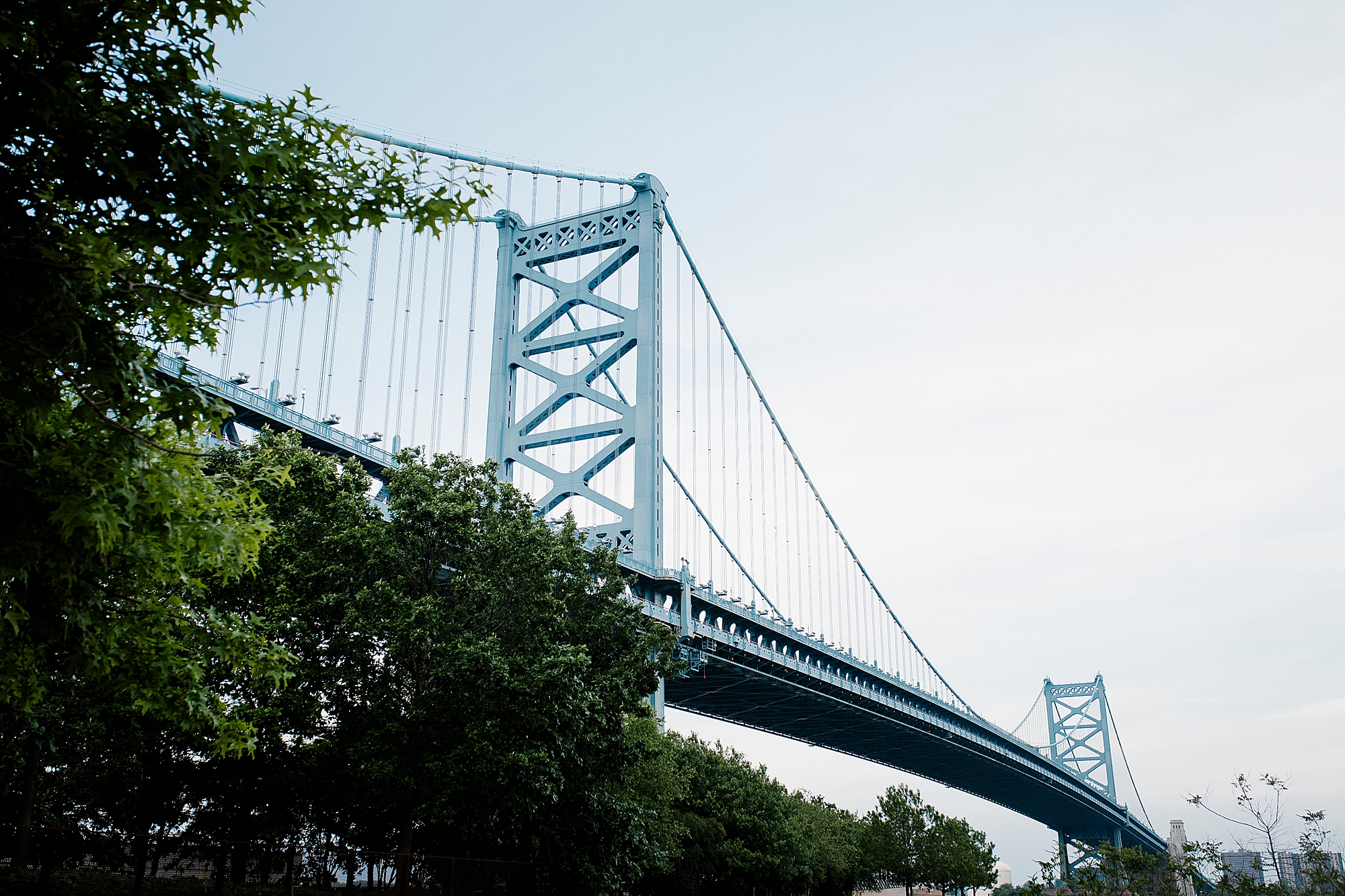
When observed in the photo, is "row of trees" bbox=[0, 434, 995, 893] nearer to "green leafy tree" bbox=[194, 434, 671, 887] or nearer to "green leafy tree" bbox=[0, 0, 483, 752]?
"green leafy tree" bbox=[194, 434, 671, 887]

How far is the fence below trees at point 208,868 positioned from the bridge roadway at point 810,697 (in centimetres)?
871

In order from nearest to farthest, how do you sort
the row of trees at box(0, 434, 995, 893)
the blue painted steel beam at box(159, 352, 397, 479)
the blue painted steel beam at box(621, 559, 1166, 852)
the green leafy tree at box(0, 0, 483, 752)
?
1. the green leafy tree at box(0, 0, 483, 752)
2. the row of trees at box(0, 434, 995, 893)
3. the blue painted steel beam at box(159, 352, 397, 479)
4. the blue painted steel beam at box(621, 559, 1166, 852)

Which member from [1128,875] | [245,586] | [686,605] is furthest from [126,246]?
[686,605]

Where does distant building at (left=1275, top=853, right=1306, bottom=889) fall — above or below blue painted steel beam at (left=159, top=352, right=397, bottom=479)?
below

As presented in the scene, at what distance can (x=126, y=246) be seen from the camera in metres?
8.05

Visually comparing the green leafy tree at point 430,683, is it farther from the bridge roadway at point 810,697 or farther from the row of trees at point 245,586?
the bridge roadway at point 810,697

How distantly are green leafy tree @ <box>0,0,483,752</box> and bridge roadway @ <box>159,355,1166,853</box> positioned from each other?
1859 millimetres

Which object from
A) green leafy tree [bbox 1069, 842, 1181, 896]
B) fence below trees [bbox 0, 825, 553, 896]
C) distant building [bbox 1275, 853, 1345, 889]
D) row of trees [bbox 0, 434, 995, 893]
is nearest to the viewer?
fence below trees [bbox 0, 825, 553, 896]

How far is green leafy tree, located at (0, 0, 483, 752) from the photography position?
7.35 meters

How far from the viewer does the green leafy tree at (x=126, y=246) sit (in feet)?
24.1

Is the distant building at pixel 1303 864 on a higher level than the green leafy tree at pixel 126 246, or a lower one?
lower

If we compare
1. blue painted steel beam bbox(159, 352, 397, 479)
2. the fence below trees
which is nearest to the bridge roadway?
blue painted steel beam bbox(159, 352, 397, 479)

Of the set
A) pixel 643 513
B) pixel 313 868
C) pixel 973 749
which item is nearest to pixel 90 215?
pixel 313 868

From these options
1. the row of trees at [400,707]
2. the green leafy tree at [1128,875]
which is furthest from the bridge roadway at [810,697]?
the green leafy tree at [1128,875]
